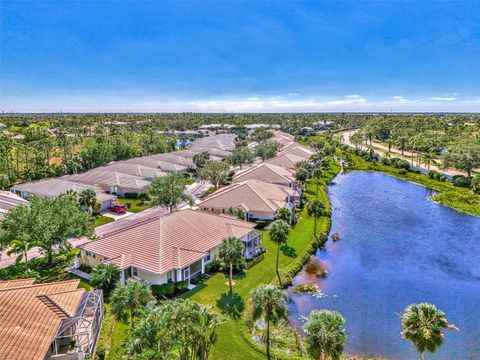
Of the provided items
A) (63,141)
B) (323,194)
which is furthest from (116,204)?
(63,141)

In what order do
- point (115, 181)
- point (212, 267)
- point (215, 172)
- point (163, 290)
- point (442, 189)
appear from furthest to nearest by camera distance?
point (442, 189) → point (215, 172) → point (115, 181) → point (212, 267) → point (163, 290)

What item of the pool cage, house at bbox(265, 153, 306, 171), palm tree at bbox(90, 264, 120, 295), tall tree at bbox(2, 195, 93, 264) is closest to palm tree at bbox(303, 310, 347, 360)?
the pool cage

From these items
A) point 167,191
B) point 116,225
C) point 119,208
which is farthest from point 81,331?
point 119,208

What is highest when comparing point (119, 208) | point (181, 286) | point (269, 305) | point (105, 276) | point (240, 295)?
point (269, 305)

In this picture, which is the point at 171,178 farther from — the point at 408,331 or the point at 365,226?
the point at 408,331

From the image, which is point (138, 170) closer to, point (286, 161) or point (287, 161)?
point (286, 161)

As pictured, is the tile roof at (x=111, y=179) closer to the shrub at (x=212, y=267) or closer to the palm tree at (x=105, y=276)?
the shrub at (x=212, y=267)
